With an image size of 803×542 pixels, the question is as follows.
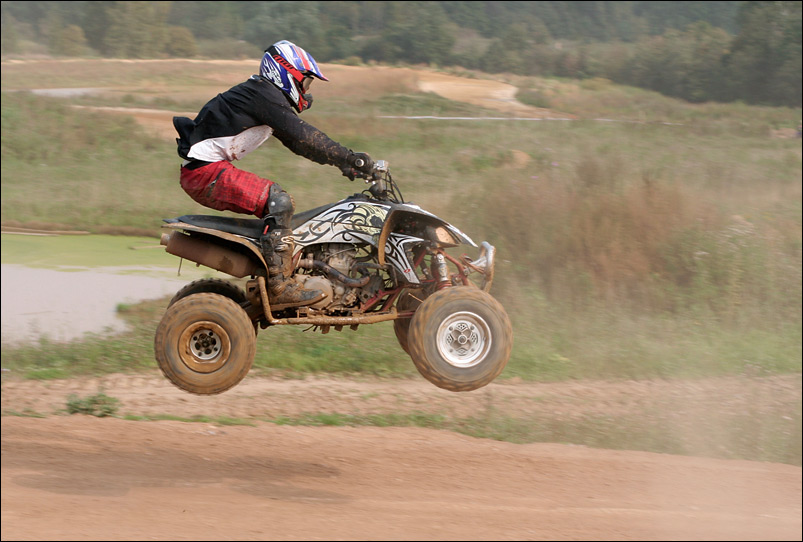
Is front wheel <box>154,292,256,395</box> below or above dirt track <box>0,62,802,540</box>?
above

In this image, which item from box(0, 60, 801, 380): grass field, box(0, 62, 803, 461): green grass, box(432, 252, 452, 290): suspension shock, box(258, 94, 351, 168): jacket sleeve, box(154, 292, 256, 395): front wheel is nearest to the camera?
box(258, 94, 351, 168): jacket sleeve

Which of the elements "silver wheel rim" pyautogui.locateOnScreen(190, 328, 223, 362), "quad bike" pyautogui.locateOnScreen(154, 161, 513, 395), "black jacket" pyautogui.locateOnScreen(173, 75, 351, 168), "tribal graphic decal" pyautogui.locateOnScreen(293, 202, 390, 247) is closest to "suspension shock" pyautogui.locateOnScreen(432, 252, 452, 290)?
"quad bike" pyautogui.locateOnScreen(154, 161, 513, 395)

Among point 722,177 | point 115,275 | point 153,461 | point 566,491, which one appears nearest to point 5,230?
point 115,275

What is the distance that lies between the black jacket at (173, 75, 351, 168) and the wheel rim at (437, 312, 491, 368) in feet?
4.97

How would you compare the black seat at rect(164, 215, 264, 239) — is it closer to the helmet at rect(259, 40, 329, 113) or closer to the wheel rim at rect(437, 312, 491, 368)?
the helmet at rect(259, 40, 329, 113)

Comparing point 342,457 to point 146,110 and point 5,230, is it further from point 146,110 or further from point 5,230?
point 146,110

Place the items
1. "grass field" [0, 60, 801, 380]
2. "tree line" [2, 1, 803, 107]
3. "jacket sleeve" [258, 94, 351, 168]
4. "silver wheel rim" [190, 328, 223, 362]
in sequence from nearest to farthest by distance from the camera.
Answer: "jacket sleeve" [258, 94, 351, 168] < "silver wheel rim" [190, 328, 223, 362] < "grass field" [0, 60, 801, 380] < "tree line" [2, 1, 803, 107]

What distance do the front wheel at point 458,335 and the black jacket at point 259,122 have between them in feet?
4.43

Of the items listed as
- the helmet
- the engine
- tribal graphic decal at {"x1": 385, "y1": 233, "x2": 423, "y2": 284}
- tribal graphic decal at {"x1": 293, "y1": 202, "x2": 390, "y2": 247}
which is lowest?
the engine

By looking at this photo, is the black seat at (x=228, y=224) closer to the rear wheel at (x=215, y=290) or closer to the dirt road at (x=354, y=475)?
the rear wheel at (x=215, y=290)

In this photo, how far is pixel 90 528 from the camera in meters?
6.69

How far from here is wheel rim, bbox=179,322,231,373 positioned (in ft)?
22.3

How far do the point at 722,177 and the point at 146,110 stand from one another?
15.7 m

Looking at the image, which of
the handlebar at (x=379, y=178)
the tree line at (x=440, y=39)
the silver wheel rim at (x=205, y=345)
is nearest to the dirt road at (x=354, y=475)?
the silver wheel rim at (x=205, y=345)
